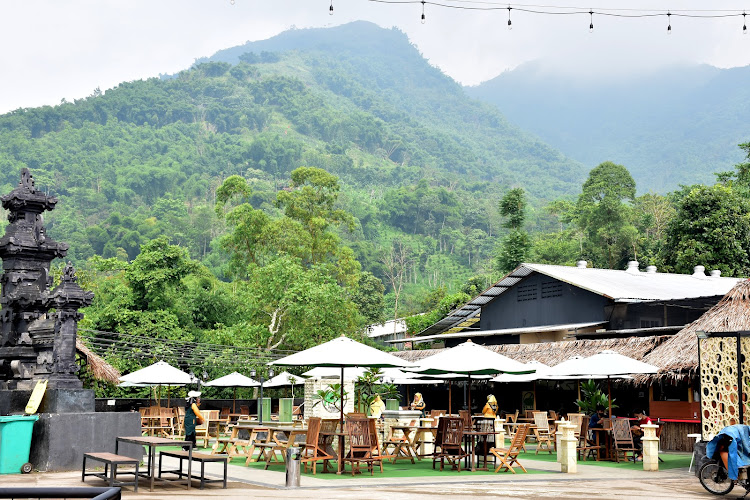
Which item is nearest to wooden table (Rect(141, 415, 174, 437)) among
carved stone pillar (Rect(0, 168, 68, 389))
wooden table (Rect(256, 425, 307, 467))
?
carved stone pillar (Rect(0, 168, 68, 389))

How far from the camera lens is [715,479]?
1123 cm

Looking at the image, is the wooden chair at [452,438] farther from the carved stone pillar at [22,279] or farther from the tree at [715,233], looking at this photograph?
the tree at [715,233]

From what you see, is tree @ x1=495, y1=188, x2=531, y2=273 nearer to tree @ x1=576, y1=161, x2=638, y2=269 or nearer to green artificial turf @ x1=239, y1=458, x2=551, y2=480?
tree @ x1=576, y1=161, x2=638, y2=269

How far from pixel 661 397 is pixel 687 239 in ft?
65.5

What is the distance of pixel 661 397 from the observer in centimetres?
2195

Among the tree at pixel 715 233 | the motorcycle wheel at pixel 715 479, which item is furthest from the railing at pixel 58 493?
the tree at pixel 715 233

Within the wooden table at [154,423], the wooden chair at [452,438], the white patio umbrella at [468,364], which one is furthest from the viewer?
the wooden table at [154,423]

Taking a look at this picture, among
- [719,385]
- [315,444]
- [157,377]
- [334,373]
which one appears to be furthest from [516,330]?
[315,444]

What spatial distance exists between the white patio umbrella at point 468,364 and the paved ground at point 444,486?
6.60 ft

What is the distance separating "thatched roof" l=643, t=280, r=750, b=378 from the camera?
52.4ft

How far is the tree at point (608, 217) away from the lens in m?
58.6

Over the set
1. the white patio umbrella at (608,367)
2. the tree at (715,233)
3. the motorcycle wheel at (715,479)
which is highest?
the tree at (715,233)

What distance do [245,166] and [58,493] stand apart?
375 ft

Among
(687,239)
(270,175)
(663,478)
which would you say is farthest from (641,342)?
(270,175)
